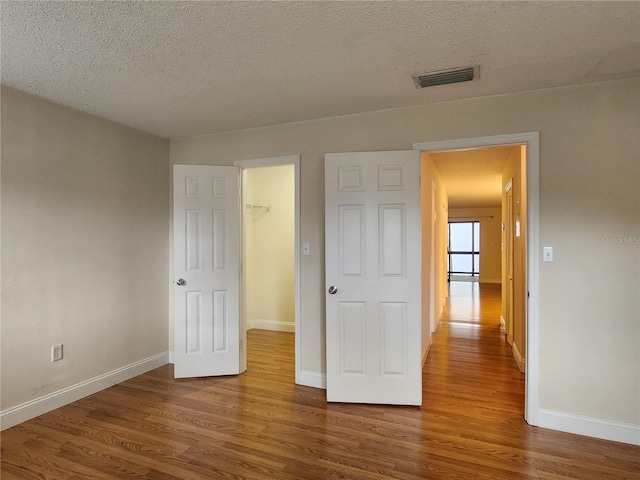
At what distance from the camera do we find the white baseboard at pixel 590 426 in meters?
2.33

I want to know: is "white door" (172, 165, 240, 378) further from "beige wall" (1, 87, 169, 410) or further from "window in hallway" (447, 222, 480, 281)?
"window in hallway" (447, 222, 480, 281)

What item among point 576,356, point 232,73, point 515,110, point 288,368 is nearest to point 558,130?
point 515,110

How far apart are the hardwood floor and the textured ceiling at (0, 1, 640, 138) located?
2.39 meters

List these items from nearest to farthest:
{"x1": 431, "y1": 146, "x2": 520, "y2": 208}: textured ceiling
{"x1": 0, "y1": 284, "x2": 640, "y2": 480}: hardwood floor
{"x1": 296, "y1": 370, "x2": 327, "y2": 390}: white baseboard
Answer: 1. {"x1": 0, "y1": 284, "x2": 640, "y2": 480}: hardwood floor
2. {"x1": 296, "y1": 370, "x2": 327, "y2": 390}: white baseboard
3. {"x1": 431, "y1": 146, "x2": 520, "y2": 208}: textured ceiling

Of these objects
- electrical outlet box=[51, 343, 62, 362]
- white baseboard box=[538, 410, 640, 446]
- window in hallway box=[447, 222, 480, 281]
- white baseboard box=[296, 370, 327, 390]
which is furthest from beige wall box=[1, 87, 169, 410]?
window in hallway box=[447, 222, 480, 281]

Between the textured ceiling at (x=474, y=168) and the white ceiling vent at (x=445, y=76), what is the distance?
119 cm

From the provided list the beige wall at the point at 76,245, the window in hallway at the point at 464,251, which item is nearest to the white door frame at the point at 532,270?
the beige wall at the point at 76,245

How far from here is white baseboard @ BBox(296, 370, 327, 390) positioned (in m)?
3.18

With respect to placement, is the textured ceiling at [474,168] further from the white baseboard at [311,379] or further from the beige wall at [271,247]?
the white baseboard at [311,379]

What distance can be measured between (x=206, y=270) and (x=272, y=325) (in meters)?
2.09

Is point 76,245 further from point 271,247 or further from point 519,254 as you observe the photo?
point 519,254

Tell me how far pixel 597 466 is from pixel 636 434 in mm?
509

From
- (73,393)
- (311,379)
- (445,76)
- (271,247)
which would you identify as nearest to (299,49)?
(445,76)

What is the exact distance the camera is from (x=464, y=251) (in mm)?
12391
